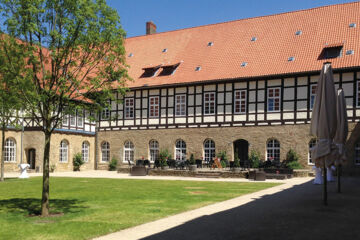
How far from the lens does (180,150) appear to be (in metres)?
29.3

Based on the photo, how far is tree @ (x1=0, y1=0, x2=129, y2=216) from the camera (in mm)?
9039

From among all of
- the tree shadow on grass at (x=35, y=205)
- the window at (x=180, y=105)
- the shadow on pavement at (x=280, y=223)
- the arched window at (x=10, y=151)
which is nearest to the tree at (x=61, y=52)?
the tree shadow on grass at (x=35, y=205)

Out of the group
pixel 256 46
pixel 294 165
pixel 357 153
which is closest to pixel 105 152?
pixel 256 46

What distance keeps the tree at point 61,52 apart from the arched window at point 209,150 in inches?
724

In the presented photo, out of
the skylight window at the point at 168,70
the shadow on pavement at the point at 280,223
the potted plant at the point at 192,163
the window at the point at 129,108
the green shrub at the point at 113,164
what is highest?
the skylight window at the point at 168,70

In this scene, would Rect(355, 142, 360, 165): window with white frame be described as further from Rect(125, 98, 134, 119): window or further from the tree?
the tree

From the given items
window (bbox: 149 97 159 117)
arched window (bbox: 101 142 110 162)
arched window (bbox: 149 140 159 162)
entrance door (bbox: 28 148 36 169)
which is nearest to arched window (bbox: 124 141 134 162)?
arched window (bbox: 149 140 159 162)

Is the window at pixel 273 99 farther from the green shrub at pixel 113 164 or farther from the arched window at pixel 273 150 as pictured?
the green shrub at pixel 113 164

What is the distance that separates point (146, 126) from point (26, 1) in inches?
865

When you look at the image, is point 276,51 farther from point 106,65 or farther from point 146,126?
point 106,65

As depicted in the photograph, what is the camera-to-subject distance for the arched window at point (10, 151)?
28672 mm

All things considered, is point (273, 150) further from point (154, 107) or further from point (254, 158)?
point (154, 107)

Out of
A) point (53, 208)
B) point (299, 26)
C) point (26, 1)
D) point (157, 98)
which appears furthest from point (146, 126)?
point (26, 1)

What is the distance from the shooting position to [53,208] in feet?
34.5
